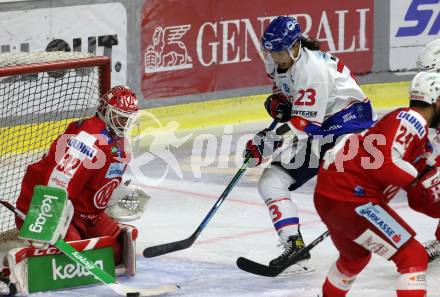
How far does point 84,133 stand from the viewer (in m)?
4.83

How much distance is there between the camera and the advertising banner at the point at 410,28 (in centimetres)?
847

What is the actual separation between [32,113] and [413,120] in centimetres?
253

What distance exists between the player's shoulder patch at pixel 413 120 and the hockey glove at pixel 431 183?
0.42 meters

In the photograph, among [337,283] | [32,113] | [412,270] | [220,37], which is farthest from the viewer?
[220,37]

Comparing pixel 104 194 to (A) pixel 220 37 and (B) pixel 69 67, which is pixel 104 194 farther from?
(A) pixel 220 37

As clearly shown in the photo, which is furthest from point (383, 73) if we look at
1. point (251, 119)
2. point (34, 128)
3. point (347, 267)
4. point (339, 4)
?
point (347, 267)

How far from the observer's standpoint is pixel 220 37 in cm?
774

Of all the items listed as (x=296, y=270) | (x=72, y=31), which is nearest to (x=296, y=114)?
(x=296, y=270)

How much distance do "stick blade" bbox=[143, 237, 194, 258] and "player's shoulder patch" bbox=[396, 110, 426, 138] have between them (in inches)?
55.0

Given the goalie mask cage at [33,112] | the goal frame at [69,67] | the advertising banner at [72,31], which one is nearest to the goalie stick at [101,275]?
the goal frame at [69,67]

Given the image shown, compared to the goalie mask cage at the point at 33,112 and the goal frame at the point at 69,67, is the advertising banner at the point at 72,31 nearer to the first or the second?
the goalie mask cage at the point at 33,112

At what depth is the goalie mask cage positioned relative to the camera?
5.86 metres

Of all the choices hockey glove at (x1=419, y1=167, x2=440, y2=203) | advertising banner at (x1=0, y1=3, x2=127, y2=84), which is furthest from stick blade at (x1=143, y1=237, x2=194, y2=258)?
advertising banner at (x1=0, y1=3, x2=127, y2=84)

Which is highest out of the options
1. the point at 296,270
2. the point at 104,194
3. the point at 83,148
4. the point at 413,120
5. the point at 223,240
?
the point at 413,120
